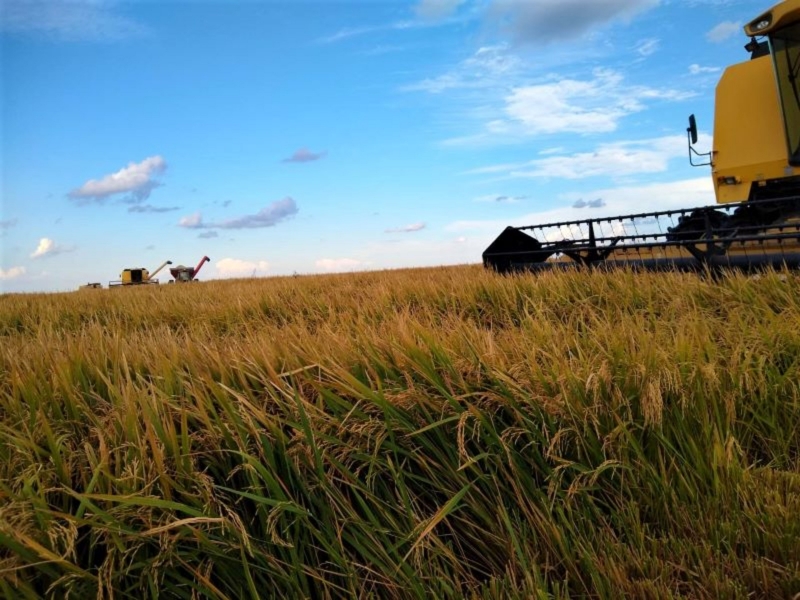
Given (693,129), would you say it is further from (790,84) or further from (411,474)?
(411,474)

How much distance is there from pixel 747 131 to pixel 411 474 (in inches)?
347

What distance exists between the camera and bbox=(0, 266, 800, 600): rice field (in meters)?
1.40

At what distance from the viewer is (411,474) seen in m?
1.74

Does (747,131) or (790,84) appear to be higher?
(790,84)

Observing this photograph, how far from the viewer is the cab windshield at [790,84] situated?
24.5ft

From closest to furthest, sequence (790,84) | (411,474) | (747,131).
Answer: (411,474) < (790,84) < (747,131)

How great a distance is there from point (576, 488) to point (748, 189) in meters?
8.10

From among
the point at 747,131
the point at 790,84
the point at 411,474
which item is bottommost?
the point at 411,474

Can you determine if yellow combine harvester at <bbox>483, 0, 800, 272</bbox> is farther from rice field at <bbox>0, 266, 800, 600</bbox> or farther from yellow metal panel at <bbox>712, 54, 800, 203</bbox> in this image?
rice field at <bbox>0, 266, 800, 600</bbox>

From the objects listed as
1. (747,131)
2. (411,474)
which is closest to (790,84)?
(747,131)

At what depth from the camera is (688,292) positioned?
4145 millimetres

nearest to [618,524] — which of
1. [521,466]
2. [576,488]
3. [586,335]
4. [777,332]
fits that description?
[576,488]

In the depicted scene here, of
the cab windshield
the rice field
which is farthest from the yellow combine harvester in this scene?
the rice field

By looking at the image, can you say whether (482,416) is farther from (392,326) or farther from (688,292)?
(688,292)
